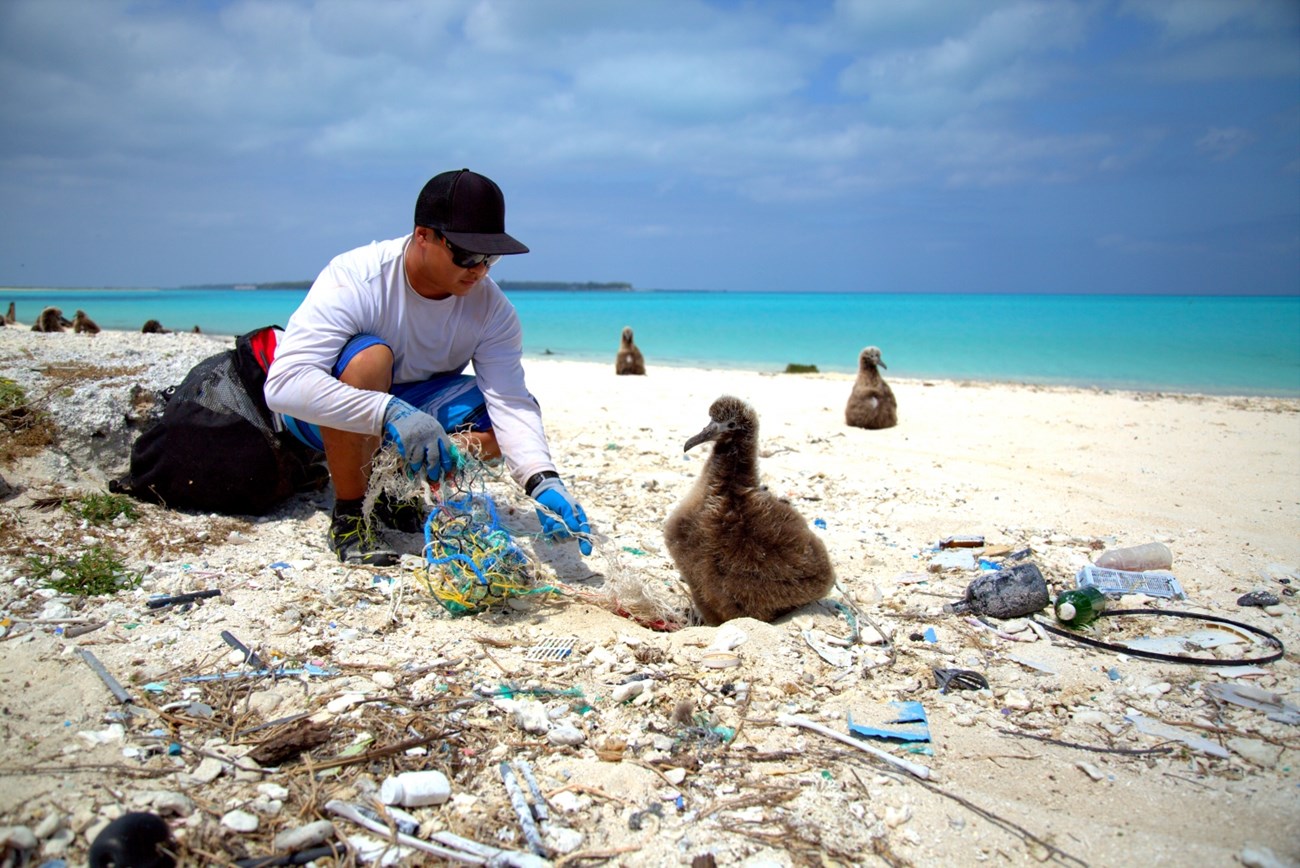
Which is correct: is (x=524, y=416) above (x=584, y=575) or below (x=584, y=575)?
above

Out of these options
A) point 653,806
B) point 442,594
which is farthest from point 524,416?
point 653,806

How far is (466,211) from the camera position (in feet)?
11.9

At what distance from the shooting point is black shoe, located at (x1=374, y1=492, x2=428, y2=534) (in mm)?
4375

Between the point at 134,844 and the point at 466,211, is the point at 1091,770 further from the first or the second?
the point at 466,211

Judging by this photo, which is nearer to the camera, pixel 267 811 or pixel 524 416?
pixel 267 811

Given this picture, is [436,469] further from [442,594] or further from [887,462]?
[887,462]

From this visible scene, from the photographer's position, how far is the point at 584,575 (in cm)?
422

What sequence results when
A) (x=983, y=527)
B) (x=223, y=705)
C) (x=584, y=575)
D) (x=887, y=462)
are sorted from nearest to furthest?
(x=223, y=705), (x=584, y=575), (x=983, y=527), (x=887, y=462)

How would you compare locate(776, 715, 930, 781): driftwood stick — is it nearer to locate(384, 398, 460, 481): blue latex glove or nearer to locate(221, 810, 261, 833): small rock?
locate(221, 810, 261, 833): small rock

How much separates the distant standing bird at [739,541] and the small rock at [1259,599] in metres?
2.00

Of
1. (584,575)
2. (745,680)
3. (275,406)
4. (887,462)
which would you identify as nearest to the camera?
(745,680)

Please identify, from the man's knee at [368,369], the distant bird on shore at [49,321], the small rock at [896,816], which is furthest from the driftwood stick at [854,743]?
the distant bird on shore at [49,321]

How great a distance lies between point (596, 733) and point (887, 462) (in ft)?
16.0

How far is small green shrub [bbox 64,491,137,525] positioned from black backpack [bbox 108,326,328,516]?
0.18 m
